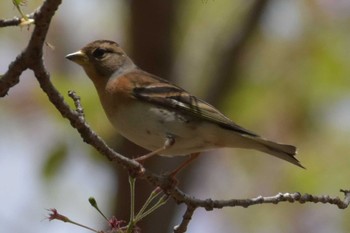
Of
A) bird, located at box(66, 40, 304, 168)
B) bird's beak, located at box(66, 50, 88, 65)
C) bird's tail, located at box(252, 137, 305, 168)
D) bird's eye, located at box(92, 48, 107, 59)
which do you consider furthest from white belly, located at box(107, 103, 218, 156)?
bird's eye, located at box(92, 48, 107, 59)

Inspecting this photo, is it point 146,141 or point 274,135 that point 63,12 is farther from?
point 146,141

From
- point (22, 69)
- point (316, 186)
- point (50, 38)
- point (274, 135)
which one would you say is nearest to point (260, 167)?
point (274, 135)

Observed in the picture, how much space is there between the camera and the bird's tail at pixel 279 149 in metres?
5.47

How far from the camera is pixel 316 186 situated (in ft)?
29.4

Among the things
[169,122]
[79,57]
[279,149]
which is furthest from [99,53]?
[279,149]

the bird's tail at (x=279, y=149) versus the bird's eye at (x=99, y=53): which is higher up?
the bird's eye at (x=99, y=53)

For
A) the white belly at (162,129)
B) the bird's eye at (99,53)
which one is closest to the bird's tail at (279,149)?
the white belly at (162,129)

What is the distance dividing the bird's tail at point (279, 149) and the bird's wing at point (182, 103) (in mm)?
92

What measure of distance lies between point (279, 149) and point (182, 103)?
0.86 m

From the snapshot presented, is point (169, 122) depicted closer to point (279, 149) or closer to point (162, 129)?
point (162, 129)

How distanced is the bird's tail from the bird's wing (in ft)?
0.30

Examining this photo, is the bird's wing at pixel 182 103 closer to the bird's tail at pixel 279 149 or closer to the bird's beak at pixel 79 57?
the bird's tail at pixel 279 149

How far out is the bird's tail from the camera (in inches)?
215

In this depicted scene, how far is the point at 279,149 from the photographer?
218 inches
